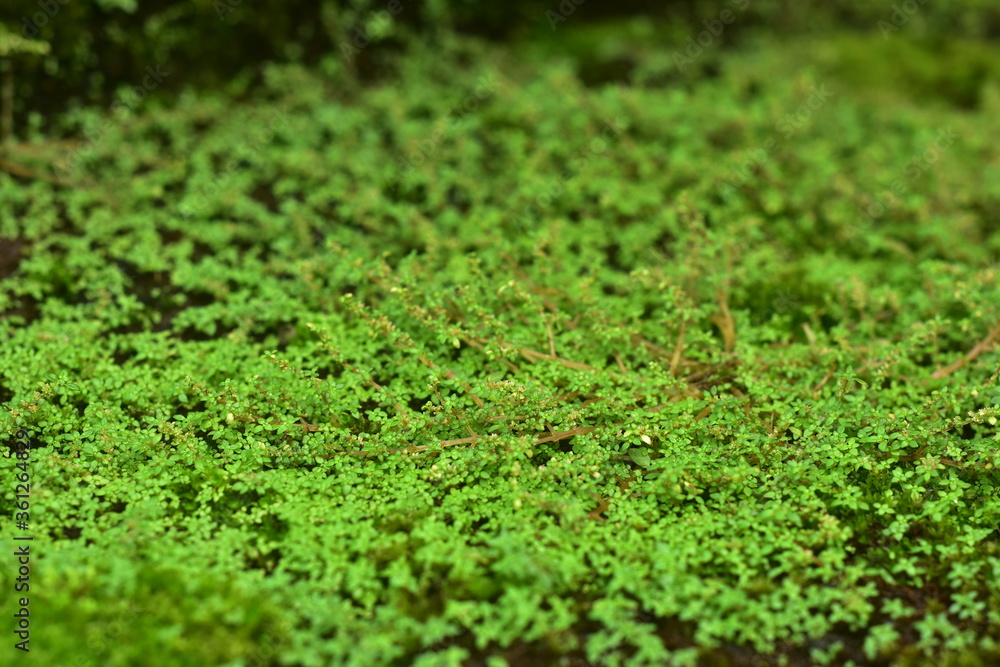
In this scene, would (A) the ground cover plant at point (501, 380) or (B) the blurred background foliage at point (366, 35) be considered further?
(B) the blurred background foliage at point (366, 35)

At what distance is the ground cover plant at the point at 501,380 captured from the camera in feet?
12.7

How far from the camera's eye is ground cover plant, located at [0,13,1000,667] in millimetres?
3873

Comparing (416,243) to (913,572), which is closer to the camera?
(913,572)

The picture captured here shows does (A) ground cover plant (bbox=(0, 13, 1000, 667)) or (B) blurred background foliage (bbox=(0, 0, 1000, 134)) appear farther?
(B) blurred background foliage (bbox=(0, 0, 1000, 134))

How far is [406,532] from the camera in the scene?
431 centimetres

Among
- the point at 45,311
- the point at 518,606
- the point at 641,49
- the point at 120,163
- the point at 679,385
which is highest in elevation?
the point at 641,49

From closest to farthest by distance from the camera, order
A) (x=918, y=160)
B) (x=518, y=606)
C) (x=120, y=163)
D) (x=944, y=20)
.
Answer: (x=518, y=606)
(x=120, y=163)
(x=918, y=160)
(x=944, y=20)

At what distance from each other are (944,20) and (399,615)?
37.0 ft

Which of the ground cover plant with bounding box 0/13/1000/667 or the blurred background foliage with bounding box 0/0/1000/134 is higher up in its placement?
the blurred background foliage with bounding box 0/0/1000/134

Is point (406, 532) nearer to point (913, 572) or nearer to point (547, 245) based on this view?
point (913, 572)

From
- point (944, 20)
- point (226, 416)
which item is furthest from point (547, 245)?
point (944, 20)

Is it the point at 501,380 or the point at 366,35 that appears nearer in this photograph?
the point at 501,380

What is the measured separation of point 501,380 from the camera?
4965mm

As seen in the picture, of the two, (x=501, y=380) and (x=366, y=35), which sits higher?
(x=366, y=35)
